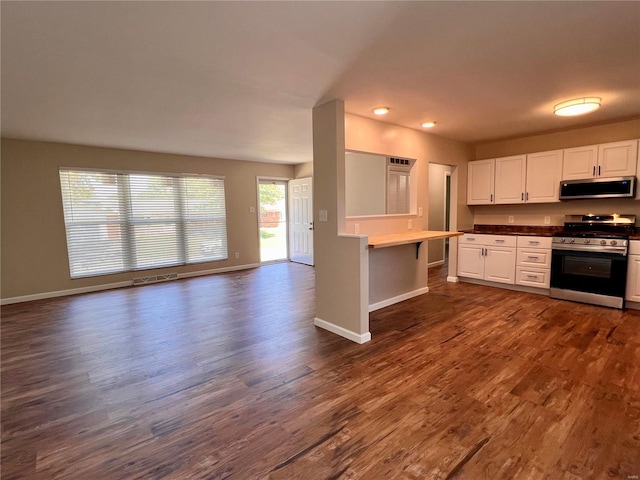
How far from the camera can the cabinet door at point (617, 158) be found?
387cm

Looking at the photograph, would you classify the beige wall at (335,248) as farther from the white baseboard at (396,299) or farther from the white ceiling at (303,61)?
the white baseboard at (396,299)

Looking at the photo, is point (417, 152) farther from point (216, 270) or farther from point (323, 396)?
point (216, 270)

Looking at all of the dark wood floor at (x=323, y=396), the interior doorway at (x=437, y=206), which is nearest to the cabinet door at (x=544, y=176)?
→ the dark wood floor at (x=323, y=396)

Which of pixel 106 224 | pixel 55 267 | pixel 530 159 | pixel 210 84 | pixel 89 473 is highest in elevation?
pixel 210 84

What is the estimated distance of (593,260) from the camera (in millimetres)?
3908

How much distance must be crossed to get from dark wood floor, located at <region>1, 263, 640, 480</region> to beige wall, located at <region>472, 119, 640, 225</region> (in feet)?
4.97

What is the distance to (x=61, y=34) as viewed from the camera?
6.21ft

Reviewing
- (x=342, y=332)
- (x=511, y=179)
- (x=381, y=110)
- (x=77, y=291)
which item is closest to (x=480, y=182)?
(x=511, y=179)

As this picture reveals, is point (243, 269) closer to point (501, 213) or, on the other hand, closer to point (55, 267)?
point (55, 267)

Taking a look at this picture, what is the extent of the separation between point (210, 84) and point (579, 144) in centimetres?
491

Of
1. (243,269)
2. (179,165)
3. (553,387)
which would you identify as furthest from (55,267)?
(553,387)

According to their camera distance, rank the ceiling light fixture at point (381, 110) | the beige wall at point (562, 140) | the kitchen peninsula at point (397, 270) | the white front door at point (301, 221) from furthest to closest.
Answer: the white front door at point (301, 221) → the beige wall at point (562, 140) → the kitchen peninsula at point (397, 270) → the ceiling light fixture at point (381, 110)

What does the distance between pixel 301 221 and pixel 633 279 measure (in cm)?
565

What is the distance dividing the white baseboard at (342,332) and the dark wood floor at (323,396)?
0.29 ft
